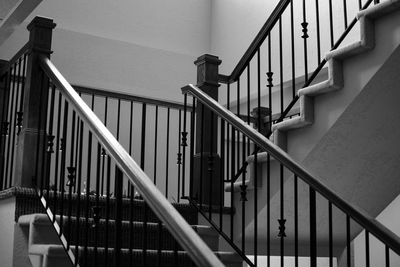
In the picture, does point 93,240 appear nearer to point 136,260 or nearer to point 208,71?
point 136,260

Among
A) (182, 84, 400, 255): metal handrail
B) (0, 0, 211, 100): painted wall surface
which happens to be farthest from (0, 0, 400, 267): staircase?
(0, 0, 211, 100): painted wall surface

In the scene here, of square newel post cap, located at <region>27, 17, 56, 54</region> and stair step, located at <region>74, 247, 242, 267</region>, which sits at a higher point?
square newel post cap, located at <region>27, 17, 56, 54</region>

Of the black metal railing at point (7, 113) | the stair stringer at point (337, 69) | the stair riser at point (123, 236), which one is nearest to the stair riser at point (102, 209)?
the stair riser at point (123, 236)

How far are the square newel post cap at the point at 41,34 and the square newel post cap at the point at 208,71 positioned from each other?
119 centimetres

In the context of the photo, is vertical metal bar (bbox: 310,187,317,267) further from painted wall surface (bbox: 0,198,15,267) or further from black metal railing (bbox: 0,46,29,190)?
black metal railing (bbox: 0,46,29,190)

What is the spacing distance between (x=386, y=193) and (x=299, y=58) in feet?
10.0

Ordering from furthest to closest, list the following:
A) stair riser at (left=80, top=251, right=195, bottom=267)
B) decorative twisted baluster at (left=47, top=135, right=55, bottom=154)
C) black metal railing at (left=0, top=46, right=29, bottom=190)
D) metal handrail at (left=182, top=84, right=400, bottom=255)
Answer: black metal railing at (left=0, top=46, right=29, bottom=190), decorative twisted baluster at (left=47, top=135, right=55, bottom=154), stair riser at (left=80, top=251, right=195, bottom=267), metal handrail at (left=182, top=84, right=400, bottom=255)

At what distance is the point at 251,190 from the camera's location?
4227 millimetres

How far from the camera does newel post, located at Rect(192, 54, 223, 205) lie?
14.4 ft

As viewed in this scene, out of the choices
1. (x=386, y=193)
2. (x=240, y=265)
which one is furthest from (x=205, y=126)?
(x=386, y=193)

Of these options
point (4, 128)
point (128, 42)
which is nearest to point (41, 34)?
point (4, 128)

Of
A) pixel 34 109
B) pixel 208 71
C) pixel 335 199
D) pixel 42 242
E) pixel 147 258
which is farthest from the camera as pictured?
pixel 208 71

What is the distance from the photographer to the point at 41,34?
4.14 m

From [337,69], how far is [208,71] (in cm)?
130
